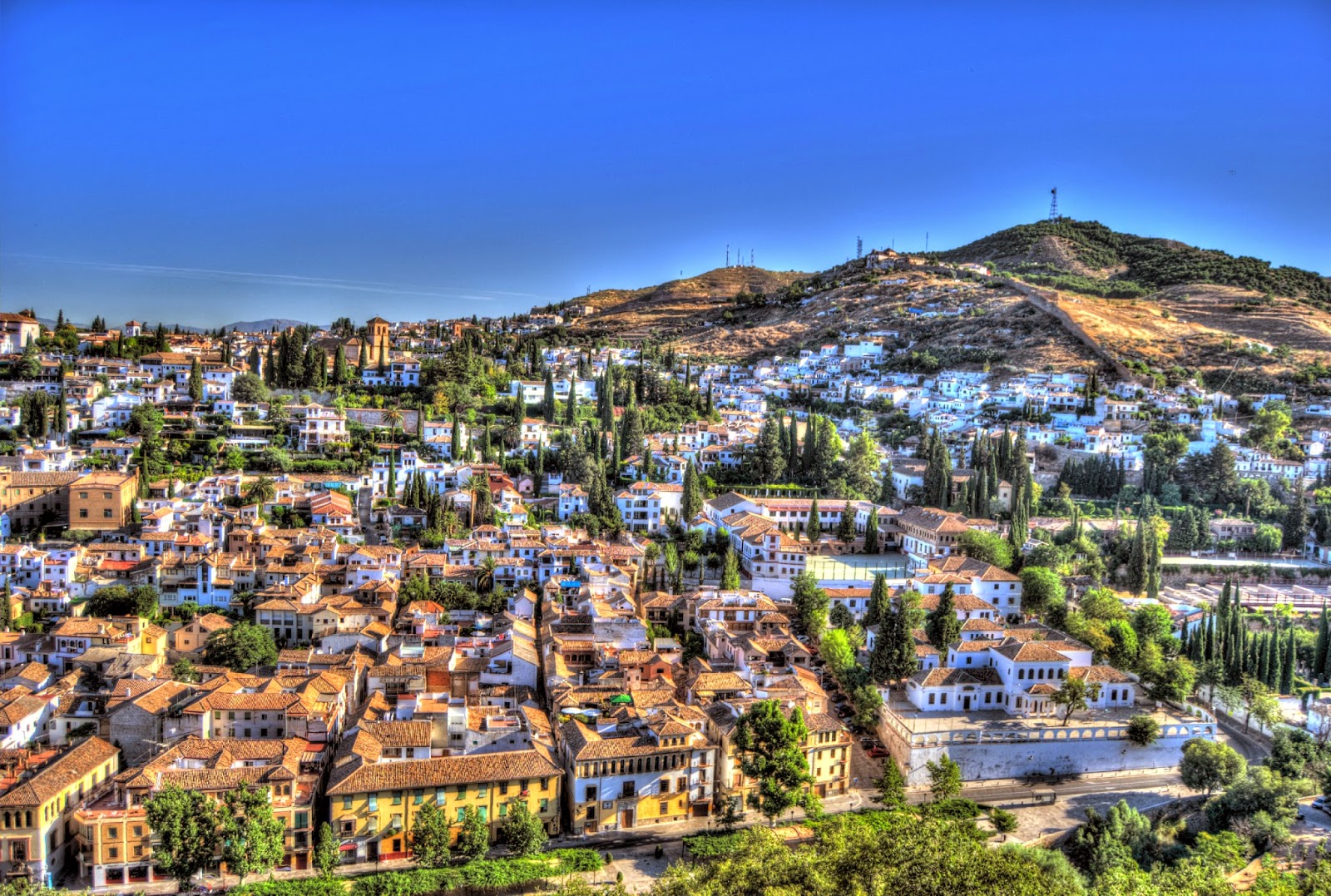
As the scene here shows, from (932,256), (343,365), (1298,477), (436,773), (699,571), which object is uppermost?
(932,256)

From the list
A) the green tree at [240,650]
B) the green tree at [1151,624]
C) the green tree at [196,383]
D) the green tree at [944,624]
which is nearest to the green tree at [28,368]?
the green tree at [196,383]

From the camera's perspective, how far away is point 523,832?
500 inches

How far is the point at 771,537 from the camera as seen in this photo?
22359 millimetres

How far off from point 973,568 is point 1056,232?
5648 cm

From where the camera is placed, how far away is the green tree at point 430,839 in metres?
12.5

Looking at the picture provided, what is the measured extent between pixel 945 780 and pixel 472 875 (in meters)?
7.11

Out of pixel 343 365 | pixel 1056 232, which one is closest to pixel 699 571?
pixel 343 365

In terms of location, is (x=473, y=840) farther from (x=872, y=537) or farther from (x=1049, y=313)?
(x=1049, y=313)

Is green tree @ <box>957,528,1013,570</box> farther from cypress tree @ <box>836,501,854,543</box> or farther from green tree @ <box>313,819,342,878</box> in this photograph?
green tree @ <box>313,819,342,878</box>

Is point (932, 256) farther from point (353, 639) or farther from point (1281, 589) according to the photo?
point (353, 639)

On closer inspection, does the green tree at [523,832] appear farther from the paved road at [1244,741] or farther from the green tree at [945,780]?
the paved road at [1244,741]

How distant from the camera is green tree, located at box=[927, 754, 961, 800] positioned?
47.5 ft

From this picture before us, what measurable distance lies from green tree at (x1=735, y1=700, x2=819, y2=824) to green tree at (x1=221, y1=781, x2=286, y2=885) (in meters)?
6.32

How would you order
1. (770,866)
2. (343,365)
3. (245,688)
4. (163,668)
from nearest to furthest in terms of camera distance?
(770,866)
(245,688)
(163,668)
(343,365)
